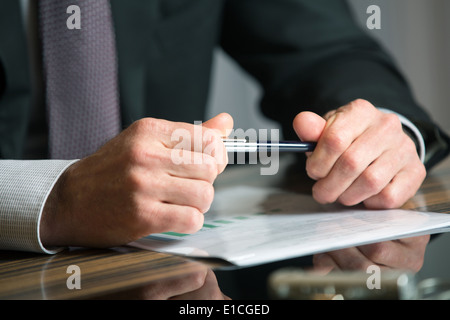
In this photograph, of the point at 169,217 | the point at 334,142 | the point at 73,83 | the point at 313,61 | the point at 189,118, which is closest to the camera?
the point at 169,217

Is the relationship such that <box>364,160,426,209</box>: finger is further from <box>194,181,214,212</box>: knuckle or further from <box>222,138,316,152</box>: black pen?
<box>194,181,214,212</box>: knuckle

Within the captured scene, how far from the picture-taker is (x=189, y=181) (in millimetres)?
465

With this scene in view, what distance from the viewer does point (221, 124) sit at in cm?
50

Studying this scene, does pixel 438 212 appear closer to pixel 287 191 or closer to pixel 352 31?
pixel 287 191

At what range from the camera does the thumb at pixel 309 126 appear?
22.4 inches

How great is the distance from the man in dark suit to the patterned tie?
0.5 inches

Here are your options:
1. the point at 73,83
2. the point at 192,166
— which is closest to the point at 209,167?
the point at 192,166

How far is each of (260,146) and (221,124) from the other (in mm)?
48

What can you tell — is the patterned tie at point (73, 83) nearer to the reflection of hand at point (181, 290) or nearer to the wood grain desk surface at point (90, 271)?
the wood grain desk surface at point (90, 271)

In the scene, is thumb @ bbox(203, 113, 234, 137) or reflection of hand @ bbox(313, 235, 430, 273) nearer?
reflection of hand @ bbox(313, 235, 430, 273)

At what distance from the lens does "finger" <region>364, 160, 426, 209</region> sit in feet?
1.93

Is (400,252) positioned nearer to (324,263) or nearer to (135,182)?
(324,263)

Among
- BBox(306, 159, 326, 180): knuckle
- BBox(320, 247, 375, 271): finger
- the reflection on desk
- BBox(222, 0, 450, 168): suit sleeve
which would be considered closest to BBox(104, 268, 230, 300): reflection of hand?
the reflection on desk

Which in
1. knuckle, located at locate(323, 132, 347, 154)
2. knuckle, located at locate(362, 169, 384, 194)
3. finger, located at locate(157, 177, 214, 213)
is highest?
knuckle, located at locate(323, 132, 347, 154)
